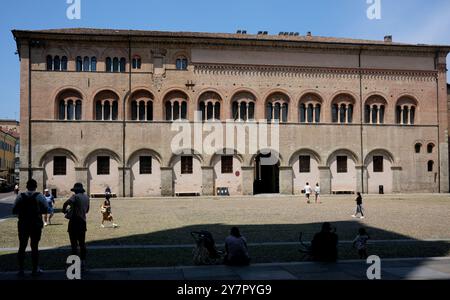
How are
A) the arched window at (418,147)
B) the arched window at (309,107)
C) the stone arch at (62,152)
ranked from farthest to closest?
the arched window at (418,147) < the arched window at (309,107) < the stone arch at (62,152)

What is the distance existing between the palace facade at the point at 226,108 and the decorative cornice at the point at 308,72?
9 centimetres

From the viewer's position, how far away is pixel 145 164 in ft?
112

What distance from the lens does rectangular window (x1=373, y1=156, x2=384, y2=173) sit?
1467 inches

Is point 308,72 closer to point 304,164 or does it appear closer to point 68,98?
point 304,164

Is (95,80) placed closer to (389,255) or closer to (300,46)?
(300,46)

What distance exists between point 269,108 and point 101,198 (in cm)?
1542

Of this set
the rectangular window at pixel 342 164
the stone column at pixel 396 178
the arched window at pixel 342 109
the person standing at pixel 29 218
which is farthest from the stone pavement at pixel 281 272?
the stone column at pixel 396 178

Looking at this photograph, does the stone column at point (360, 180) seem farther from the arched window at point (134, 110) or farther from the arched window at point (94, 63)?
the arched window at point (94, 63)

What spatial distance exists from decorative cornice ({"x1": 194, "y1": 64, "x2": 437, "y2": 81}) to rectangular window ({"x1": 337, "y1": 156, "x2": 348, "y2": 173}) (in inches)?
278

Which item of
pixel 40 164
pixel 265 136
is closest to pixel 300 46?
pixel 265 136

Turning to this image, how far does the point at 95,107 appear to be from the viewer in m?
34.1

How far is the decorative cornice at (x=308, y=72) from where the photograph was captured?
3534 cm

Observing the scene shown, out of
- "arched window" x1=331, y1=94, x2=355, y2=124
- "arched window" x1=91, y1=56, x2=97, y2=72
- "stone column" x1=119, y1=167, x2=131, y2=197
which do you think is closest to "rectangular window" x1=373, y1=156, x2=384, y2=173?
"arched window" x1=331, y1=94, x2=355, y2=124


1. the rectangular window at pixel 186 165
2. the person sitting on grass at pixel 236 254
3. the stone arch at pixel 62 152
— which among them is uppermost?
the stone arch at pixel 62 152
